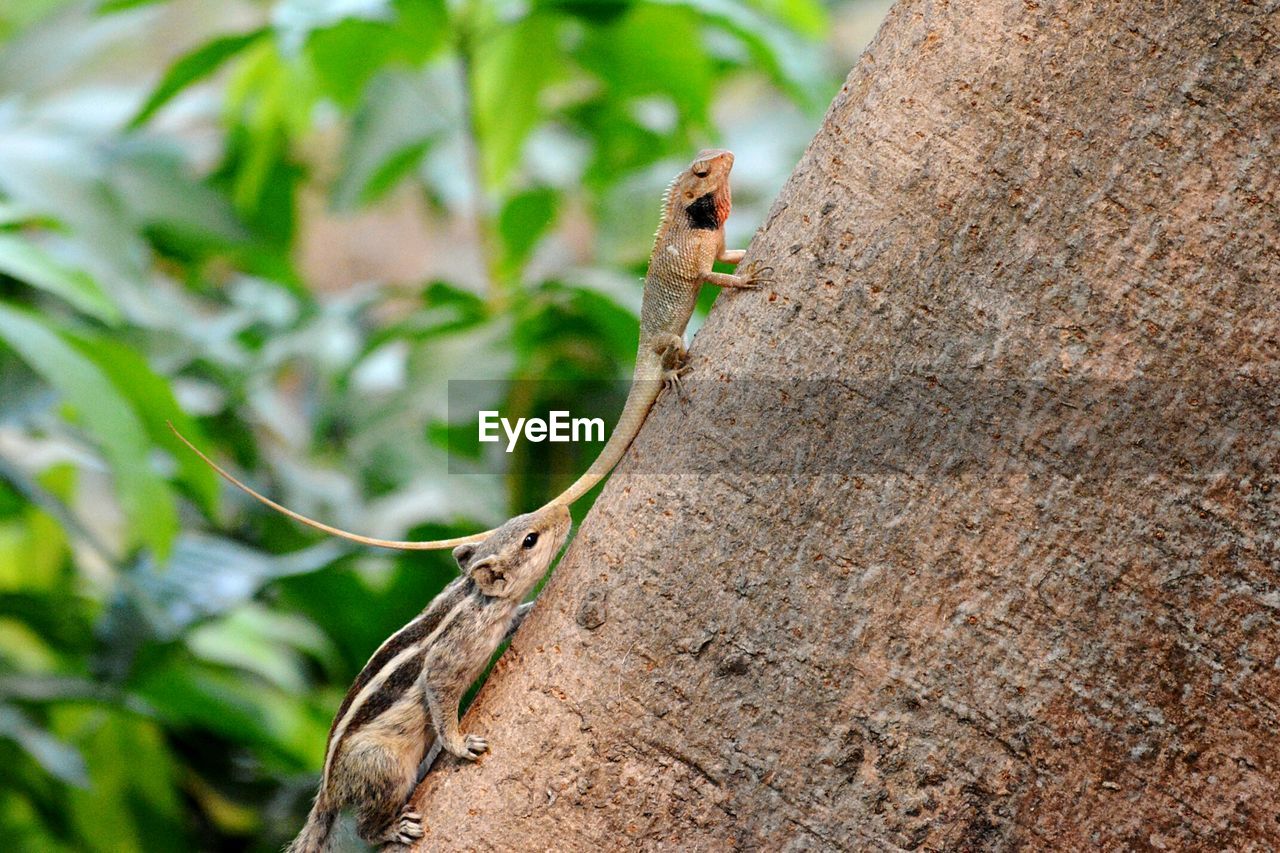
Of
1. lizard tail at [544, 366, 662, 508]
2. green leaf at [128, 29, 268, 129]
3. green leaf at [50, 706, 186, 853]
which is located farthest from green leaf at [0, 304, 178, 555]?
green leaf at [50, 706, 186, 853]

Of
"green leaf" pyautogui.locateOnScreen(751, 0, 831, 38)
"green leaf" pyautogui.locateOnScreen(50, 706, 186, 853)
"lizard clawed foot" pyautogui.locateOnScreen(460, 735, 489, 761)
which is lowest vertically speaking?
"green leaf" pyautogui.locateOnScreen(50, 706, 186, 853)

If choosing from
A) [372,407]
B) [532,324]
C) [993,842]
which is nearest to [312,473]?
[372,407]

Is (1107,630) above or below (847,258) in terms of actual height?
below

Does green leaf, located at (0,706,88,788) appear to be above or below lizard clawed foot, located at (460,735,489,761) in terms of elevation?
below

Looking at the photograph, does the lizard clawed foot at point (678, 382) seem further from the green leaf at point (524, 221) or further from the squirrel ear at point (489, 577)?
the green leaf at point (524, 221)

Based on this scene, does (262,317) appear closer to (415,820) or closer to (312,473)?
(312,473)

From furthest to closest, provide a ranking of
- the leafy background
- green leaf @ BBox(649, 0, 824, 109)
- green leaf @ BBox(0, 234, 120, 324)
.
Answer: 1. green leaf @ BBox(649, 0, 824, 109)
2. the leafy background
3. green leaf @ BBox(0, 234, 120, 324)

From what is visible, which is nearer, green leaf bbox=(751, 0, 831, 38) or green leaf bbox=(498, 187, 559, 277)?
green leaf bbox=(498, 187, 559, 277)

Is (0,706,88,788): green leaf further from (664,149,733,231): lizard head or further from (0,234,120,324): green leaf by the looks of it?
(664,149,733,231): lizard head
